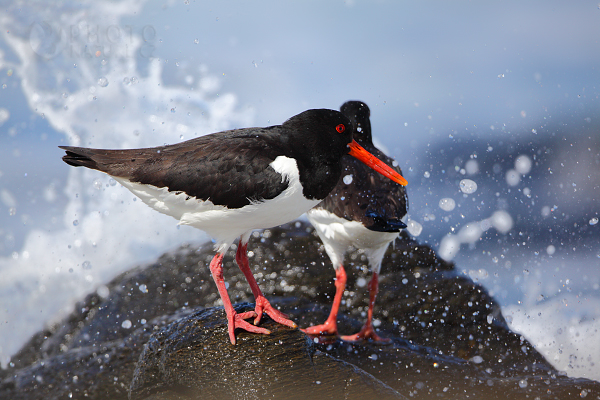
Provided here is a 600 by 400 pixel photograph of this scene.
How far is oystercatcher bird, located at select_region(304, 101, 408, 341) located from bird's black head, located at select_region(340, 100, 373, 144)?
0.42 m

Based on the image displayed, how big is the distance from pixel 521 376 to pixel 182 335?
3.71 metres

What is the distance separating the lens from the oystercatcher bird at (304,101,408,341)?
487cm

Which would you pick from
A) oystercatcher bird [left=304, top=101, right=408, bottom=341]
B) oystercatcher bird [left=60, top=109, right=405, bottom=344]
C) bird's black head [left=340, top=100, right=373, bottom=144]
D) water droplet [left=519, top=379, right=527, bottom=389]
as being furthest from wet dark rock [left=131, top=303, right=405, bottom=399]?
bird's black head [left=340, top=100, right=373, bottom=144]

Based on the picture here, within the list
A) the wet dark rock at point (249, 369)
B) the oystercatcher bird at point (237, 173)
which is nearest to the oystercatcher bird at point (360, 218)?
the oystercatcher bird at point (237, 173)

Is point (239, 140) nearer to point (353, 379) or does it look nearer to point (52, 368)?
point (353, 379)

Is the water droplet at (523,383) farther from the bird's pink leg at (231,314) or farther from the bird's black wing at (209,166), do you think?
the bird's black wing at (209,166)

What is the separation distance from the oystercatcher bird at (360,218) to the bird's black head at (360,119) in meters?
0.42

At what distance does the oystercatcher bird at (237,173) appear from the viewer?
145 inches

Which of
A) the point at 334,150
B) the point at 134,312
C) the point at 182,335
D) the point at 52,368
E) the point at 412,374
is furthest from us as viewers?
the point at 134,312

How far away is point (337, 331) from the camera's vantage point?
18.9ft

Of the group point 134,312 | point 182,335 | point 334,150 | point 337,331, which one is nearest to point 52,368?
point 134,312

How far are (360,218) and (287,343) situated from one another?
1.56m

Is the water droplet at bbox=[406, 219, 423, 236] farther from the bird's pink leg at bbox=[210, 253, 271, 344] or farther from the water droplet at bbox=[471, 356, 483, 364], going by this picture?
the bird's pink leg at bbox=[210, 253, 271, 344]

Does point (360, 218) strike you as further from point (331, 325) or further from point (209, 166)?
point (209, 166)
